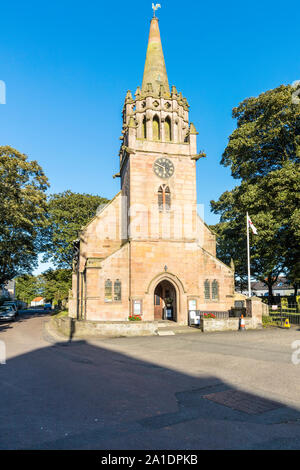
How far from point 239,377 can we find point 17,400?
5715mm

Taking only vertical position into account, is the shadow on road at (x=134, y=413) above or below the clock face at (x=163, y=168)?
below

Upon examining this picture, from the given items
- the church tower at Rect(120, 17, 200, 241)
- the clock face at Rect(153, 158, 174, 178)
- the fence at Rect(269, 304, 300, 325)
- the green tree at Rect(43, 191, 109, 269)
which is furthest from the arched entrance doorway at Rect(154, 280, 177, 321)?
the green tree at Rect(43, 191, 109, 269)

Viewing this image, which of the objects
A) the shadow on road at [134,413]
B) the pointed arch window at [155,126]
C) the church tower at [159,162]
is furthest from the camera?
the pointed arch window at [155,126]

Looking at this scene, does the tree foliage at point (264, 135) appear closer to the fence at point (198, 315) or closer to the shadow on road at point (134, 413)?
the fence at point (198, 315)

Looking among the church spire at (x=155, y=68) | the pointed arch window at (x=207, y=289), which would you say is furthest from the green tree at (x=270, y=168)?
the church spire at (x=155, y=68)

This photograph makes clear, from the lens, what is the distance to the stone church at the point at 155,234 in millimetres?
25453

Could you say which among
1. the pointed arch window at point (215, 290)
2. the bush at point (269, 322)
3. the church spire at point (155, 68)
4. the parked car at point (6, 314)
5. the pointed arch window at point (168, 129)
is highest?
the church spire at point (155, 68)

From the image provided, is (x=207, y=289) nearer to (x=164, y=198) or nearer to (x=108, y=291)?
(x=108, y=291)

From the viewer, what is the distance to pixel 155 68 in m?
31.8

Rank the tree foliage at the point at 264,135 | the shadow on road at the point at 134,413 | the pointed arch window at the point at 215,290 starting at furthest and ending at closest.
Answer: the pointed arch window at the point at 215,290
the tree foliage at the point at 264,135
the shadow on road at the point at 134,413

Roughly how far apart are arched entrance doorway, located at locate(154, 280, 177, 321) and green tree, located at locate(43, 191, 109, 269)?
20608mm

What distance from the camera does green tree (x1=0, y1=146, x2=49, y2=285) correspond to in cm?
2648

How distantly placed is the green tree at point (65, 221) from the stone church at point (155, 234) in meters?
Answer: 16.1

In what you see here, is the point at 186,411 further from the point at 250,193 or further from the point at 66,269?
the point at 66,269
